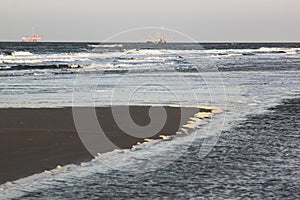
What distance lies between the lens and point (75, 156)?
10172 mm

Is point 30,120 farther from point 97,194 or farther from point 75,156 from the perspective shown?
point 97,194

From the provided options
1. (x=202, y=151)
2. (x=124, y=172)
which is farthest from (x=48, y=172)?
(x=202, y=151)

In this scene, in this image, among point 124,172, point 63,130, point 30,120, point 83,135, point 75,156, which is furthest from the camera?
point 30,120

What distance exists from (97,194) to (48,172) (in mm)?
1611

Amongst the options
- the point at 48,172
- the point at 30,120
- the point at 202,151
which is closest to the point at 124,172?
the point at 48,172

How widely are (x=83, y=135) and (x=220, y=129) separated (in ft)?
10.6

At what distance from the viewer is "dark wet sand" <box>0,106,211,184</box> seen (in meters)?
9.51

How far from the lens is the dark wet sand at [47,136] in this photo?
9.51 metres

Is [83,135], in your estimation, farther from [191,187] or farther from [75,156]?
[191,187]

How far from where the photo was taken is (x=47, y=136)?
12.2m

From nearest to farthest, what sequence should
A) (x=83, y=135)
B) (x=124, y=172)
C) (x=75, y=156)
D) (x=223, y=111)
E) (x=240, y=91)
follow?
(x=124, y=172)
(x=75, y=156)
(x=83, y=135)
(x=223, y=111)
(x=240, y=91)

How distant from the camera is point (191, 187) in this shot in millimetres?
7945

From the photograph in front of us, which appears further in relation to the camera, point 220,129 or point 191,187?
point 220,129

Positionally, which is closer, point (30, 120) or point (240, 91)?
point (30, 120)
